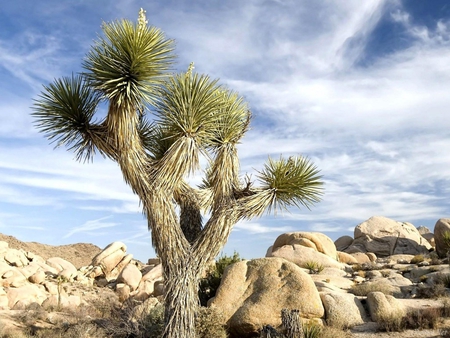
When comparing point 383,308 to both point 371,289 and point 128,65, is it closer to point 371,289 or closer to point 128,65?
point 371,289

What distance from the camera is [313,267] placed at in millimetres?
20547

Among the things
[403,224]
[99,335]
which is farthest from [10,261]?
[403,224]

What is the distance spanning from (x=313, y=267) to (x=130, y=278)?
8072mm

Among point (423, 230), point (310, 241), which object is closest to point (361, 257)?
point (310, 241)

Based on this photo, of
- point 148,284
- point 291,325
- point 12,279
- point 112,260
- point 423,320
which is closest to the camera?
point 291,325

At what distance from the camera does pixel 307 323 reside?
11.8m

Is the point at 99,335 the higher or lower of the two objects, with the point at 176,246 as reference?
lower

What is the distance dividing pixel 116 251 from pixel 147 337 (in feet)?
42.8

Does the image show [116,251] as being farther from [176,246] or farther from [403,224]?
[403,224]

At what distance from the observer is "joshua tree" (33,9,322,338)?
10.4 meters

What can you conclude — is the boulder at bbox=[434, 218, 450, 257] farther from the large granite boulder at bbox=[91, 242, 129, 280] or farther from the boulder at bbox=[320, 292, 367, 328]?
the large granite boulder at bbox=[91, 242, 129, 280]

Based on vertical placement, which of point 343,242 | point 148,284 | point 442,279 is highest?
point 343,242

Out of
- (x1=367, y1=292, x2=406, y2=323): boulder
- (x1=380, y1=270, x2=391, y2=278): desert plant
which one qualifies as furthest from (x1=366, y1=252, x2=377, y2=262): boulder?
(x1=367, y1=292, x2=406, y2=323): boulder

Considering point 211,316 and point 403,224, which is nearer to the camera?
point 211,316
